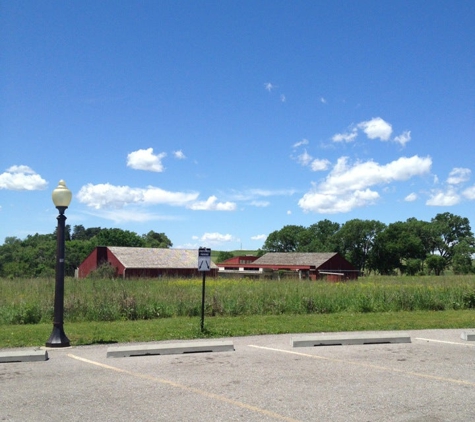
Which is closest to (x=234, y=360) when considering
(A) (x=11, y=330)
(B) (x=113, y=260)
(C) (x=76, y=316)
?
(A) (x=11, y=330)

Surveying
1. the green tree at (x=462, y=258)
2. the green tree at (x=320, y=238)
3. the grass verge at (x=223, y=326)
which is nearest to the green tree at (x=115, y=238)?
the green tree at (x=320, y=238)

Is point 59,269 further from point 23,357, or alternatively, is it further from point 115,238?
point 115,238

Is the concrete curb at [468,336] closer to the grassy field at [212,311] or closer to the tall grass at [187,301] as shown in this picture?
the grassy field at [212,311]

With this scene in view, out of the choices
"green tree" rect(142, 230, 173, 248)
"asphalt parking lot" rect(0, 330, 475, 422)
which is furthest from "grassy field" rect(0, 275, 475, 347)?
"green tree" rect(142, 230, 173, 248)

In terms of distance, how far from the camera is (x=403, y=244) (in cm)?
11150

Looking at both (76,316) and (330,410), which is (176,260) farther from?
(330,410)

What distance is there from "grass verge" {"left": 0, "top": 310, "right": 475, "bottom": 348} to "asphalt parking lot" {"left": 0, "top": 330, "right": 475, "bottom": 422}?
196cm

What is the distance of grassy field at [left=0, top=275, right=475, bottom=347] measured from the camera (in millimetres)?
14547

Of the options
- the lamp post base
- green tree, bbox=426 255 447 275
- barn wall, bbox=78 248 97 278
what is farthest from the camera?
green tree, bbox=426 255 447 275

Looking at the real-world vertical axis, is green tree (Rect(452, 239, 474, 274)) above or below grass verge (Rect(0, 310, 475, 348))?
above

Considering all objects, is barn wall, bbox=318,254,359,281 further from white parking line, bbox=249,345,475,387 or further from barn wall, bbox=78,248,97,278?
white parking line, bbox=249,345,475,387

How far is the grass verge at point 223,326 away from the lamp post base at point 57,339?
1.30ft

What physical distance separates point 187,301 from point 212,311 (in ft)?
3.39

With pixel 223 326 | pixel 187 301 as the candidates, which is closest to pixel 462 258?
pixel 187 301
